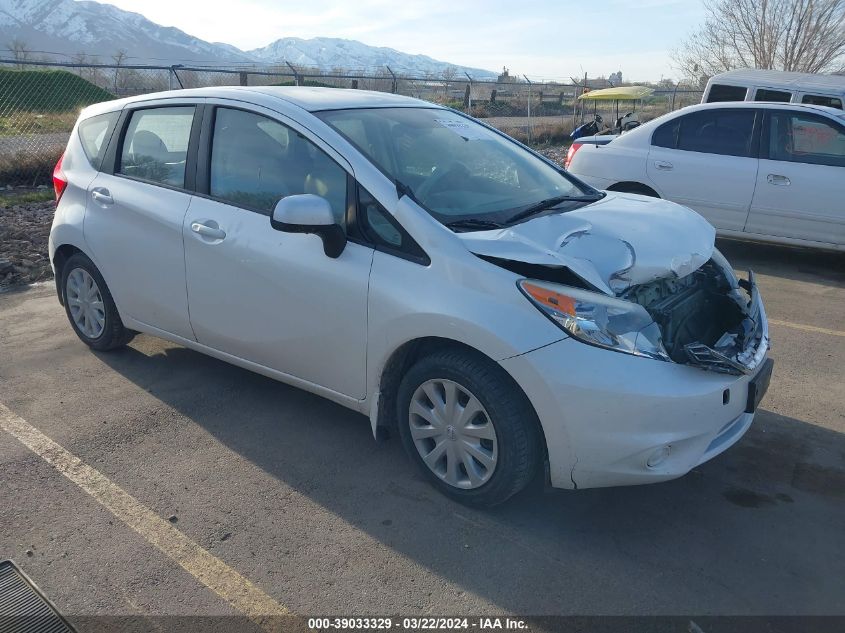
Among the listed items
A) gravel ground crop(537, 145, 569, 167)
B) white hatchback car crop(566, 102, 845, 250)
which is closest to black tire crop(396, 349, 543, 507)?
white hatchback car crop(566, 102, 845, 250)

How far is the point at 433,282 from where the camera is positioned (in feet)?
10.4

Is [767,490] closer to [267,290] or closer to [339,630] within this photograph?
[339,630]

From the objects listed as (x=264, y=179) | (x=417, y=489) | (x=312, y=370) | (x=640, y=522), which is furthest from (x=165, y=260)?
(x=640, y=522)

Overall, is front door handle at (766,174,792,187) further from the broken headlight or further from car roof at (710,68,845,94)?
the broken headlight

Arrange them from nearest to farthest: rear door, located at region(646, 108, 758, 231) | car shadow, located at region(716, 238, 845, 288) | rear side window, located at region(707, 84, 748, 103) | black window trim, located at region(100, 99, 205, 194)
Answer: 1. black window trim, located at region(100, 99, 205, 194)
2. car shadow, located at region(716, 238, 845, 288)
3. rear door, located at region(646, 108, 758, 231)
4. rear side window, located at region(707, 84, 748, 103)

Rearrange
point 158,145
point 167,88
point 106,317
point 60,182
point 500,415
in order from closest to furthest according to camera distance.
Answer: point 500,415 < point 158,145 < point 106,317 < point 60,182 < point 167,88

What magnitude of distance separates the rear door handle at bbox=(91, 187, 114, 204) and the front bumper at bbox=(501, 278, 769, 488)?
2.89 m

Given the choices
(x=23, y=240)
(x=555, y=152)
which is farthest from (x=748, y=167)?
(x=555, y=152)

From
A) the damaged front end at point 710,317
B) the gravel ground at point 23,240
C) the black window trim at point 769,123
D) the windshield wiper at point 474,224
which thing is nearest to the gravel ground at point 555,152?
the black window trim at point 769,123

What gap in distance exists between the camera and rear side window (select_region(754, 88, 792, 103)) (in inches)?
397

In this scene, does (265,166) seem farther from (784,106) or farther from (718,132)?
(784,106)

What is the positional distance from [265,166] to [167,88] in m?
13.7

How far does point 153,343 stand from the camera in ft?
17.5

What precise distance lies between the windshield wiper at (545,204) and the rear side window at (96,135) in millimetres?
2793
